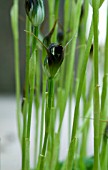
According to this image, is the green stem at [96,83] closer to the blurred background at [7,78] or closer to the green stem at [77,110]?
the green stem at [77,110]

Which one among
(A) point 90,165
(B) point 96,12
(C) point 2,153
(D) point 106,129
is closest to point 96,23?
(B) point 96,12

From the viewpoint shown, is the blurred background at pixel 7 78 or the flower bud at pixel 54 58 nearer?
the flower bud at pixel 54 58

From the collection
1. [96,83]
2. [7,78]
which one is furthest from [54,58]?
[7,78]

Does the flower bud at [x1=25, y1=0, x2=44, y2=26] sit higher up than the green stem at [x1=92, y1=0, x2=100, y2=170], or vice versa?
the flower bud at [x1=25, y1=0, x2=44, y2=26]

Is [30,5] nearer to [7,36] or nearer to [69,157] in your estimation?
[69,157]

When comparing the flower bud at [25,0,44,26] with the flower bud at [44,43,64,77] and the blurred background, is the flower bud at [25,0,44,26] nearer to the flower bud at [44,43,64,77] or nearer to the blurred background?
the flower bud at [44,43,64,77]

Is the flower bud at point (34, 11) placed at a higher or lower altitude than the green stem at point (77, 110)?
higher

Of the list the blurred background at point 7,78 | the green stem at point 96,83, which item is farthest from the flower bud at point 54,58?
the blurred background at point 7,78

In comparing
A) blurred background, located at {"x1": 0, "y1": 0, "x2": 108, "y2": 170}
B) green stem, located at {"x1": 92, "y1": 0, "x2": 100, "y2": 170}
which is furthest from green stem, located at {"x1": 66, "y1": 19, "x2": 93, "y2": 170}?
blurred background, located at {"x1": 0, "y1": 0, "x2": 108, "y2": 170}

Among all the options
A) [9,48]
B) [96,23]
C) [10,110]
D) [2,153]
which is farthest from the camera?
[9,48]
